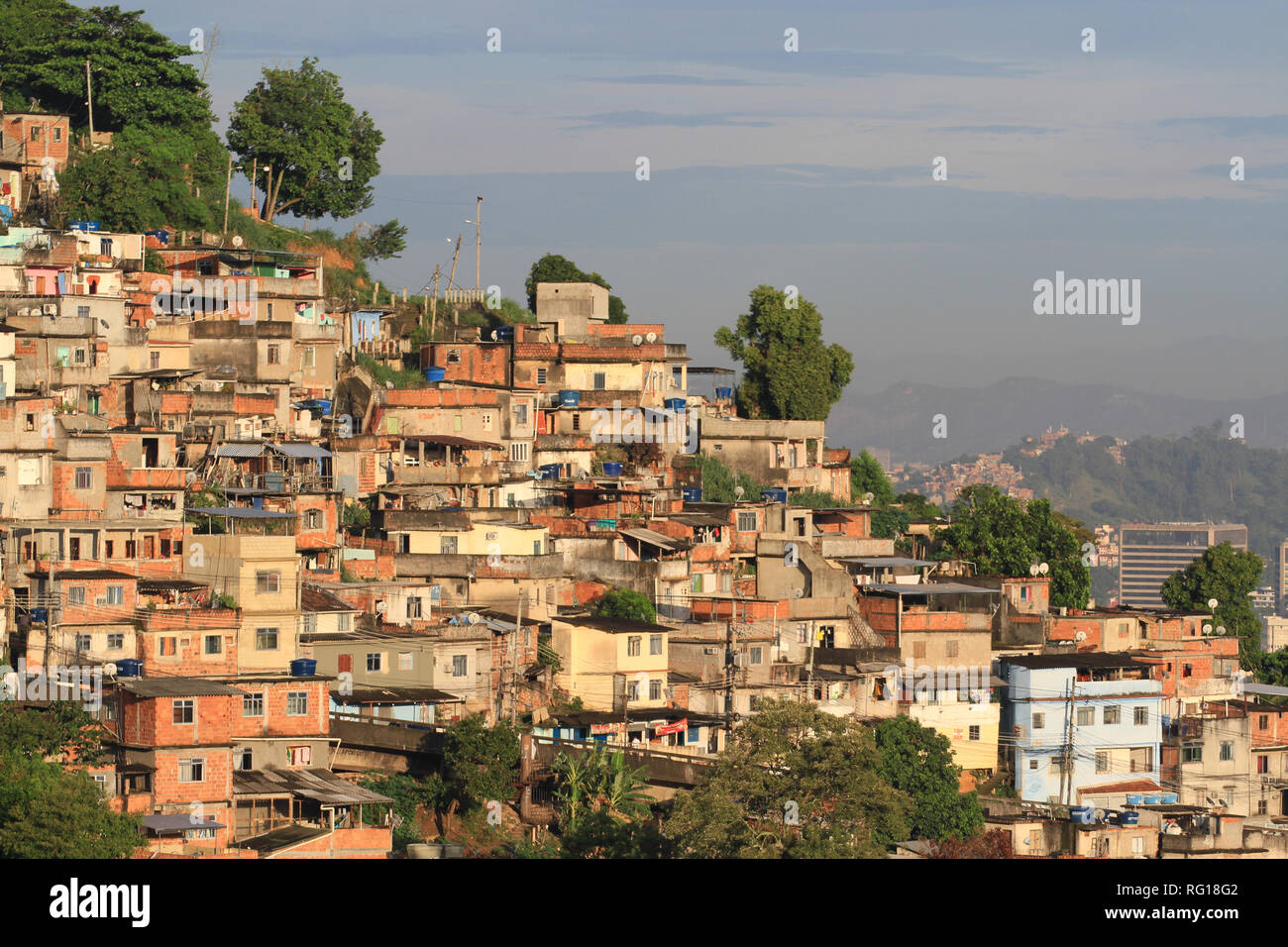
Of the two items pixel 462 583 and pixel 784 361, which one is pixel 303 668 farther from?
pixel 784 361

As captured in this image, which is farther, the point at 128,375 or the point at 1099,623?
the point at 1099,623

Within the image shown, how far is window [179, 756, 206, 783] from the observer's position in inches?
1087

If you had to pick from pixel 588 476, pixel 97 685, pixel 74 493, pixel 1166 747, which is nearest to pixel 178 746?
A: pixel 97 685

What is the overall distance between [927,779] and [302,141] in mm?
30208

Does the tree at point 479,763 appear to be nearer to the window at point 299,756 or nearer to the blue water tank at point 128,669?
the window at point 299,756

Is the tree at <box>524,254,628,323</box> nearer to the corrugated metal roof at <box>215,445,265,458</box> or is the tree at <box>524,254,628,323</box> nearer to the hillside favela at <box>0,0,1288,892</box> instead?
the hillside favela at <box>0,0,1288,892</box>

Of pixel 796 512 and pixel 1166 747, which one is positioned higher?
pixel 796 512

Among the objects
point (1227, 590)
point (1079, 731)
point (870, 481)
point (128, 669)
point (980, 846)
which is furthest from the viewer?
point (870, 481)

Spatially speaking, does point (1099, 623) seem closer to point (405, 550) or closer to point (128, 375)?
point (405, 550)

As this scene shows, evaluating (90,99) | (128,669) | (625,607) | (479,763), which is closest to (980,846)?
(625,607)

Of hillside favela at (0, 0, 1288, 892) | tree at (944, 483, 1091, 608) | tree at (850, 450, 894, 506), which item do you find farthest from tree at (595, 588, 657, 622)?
tree at (850, 450, 894, 506)

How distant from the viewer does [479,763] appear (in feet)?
99.0

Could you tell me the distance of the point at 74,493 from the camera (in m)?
35.2

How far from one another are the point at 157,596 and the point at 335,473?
9.35m
